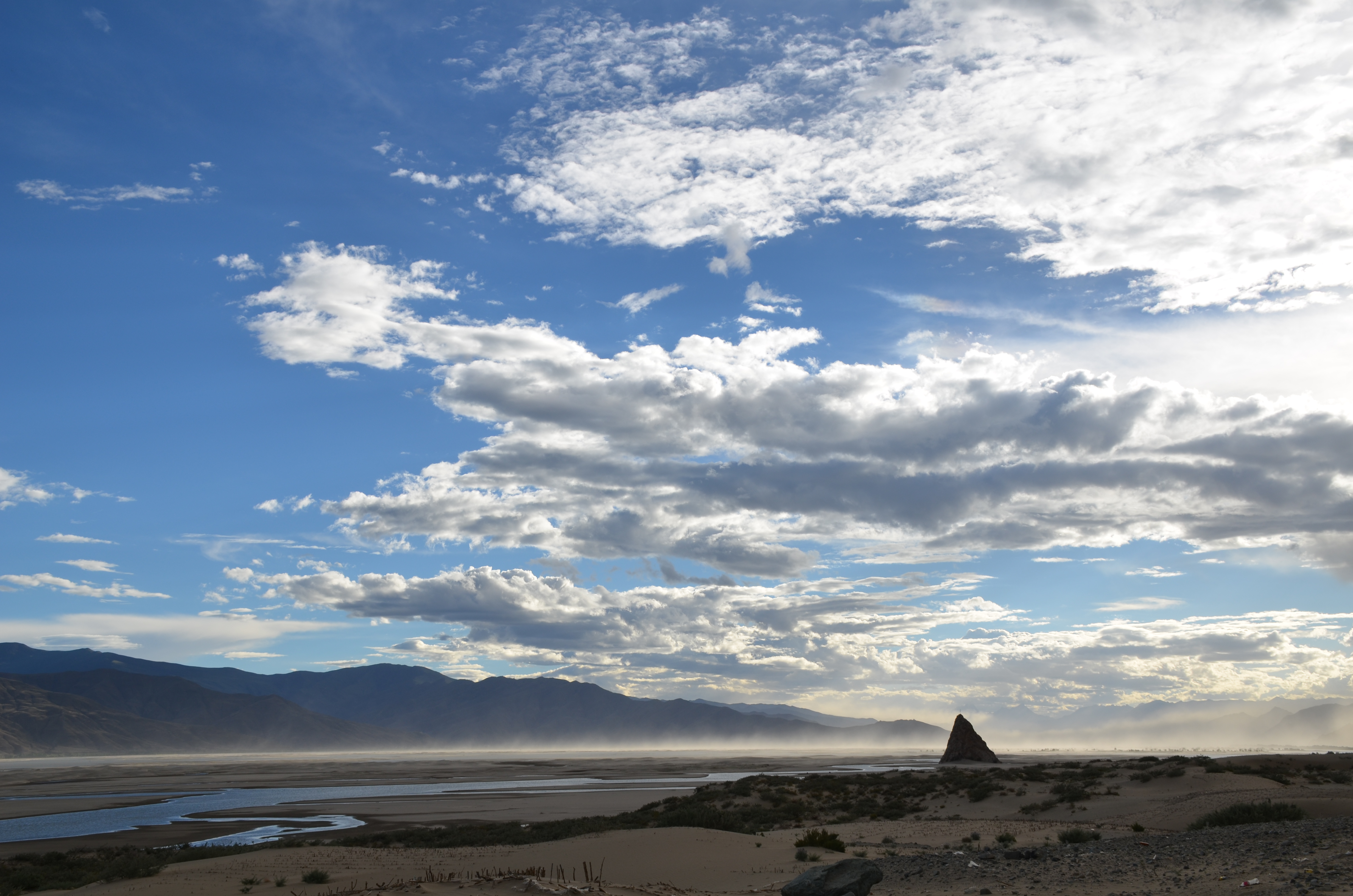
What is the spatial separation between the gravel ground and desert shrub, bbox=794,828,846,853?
2841 millimetres

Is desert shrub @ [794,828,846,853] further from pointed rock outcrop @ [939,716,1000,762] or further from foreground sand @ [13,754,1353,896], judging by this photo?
pointed rock outcrop @ [939,716,1000,762]

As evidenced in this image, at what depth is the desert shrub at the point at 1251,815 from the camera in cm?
2383

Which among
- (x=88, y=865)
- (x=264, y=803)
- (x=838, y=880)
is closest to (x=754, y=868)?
(x=838, y=880)

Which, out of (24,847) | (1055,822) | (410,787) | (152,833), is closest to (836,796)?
(1055,822)

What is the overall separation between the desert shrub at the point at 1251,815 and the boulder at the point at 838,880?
47.0 ft

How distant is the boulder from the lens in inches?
579

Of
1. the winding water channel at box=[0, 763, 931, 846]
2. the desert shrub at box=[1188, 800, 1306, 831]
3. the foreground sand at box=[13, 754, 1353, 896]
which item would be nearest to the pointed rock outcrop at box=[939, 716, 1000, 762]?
the winding water channel at box=[0, 763, 931, 846]

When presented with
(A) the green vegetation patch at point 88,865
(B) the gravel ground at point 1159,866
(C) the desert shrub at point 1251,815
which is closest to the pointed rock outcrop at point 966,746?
(C) the desert shrub at point 1251,815

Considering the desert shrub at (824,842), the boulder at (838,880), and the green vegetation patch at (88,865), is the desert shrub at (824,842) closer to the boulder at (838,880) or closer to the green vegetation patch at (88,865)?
the boulder at (838,880)

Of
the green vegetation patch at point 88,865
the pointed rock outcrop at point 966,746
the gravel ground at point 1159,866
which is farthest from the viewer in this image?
the pointed rock outcrop at point 966,746

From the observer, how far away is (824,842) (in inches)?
931

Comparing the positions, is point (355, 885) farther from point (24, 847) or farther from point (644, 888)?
point (24, 847)

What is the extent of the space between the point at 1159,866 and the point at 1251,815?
41.1ft

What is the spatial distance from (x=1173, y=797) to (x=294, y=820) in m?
46.1
